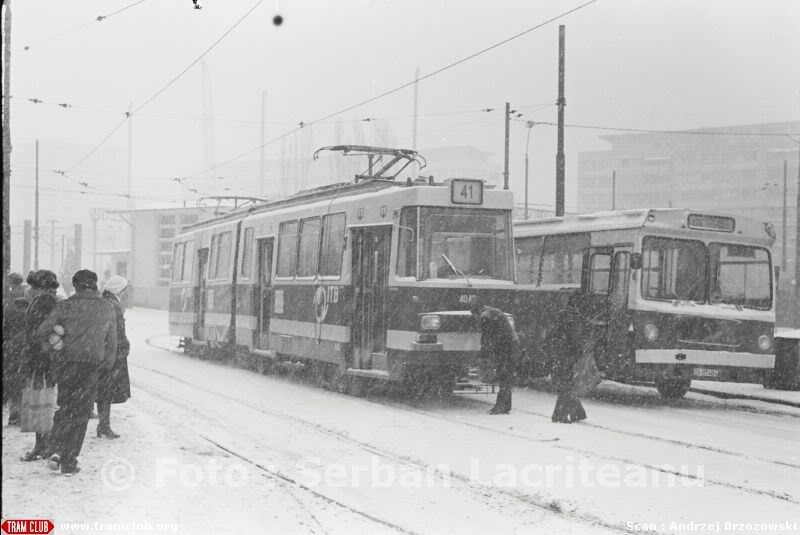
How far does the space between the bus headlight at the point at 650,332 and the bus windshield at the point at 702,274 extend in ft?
1.47

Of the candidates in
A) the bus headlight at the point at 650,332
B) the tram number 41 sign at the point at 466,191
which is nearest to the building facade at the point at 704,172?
the bus headlight at the point at 650,332

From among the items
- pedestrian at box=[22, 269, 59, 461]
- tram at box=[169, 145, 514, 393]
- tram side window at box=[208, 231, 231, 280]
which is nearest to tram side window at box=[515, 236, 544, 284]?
tram at box=[169, 145, 514, 393]

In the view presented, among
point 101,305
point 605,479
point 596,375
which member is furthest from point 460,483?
point 596,375

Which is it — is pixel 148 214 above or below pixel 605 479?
above

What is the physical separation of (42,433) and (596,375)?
7.27m

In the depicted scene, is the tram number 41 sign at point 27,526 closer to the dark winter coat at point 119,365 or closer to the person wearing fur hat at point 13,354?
the dark winter coat at point 119,365

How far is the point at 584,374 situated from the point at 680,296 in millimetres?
2924

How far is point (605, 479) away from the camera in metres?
8.62

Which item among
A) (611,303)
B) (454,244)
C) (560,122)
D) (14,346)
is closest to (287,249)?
(454,244)

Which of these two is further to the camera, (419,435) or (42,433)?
(419,435)

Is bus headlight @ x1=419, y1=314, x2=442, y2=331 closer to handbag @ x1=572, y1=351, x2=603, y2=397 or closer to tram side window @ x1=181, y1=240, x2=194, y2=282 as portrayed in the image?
handbag @ x1=572, y1=351, x2=603, y2=397

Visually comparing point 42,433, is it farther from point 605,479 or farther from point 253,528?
point 605,479

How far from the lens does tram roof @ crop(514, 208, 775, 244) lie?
15.3 meters

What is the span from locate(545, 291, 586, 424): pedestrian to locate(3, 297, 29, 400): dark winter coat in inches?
248
